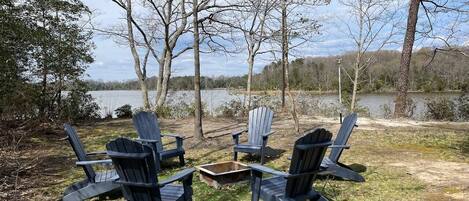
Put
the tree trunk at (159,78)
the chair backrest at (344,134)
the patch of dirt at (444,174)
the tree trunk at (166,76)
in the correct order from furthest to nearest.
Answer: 1. the tree trunk at (159,78)
2. the tree trunk at (166,76)
3. the chair backrest at (344,134)
4. the patch of dirt at (444,174)

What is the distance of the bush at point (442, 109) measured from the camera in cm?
1071

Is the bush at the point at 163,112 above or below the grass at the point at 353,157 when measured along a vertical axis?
above

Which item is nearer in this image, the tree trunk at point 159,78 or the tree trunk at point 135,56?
the tree trunk at point 135,56

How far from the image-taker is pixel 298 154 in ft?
8.95

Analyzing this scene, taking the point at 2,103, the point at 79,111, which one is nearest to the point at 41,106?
the point at 79,111

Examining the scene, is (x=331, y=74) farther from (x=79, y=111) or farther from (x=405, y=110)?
(x=79, y=111)

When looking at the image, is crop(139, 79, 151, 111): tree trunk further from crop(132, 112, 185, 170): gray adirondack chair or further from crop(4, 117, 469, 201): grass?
crop(132, 112, 185, 170): gray adirondack chair

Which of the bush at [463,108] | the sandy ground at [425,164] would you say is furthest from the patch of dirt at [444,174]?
the bush at [463,108]

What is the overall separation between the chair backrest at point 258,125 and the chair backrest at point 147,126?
132cm

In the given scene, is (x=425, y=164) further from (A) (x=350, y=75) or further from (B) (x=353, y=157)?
(A) (x=350, y=75)

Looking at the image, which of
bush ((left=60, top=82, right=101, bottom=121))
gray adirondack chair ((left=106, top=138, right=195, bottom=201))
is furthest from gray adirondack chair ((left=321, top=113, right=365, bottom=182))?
bush ((left=60, top=82, right=101, bottom=121))

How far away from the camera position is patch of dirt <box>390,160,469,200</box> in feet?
12.5

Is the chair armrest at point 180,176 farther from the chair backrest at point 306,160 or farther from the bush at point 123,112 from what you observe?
the bush at point 123,112

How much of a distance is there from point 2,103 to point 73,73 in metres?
3.54
